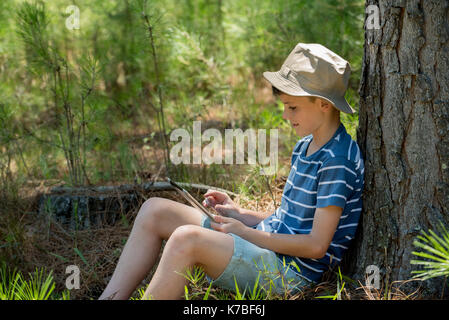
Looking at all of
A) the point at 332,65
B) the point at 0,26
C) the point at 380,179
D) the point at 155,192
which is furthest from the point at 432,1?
the point at 0,26

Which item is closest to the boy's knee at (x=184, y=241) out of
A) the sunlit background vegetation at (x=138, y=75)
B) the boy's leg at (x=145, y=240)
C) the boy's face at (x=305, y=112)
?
the boy's leg at (x=145, y=240)

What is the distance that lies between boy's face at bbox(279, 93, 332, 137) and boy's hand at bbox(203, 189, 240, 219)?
508mm

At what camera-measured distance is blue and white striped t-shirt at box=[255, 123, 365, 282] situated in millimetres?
1879

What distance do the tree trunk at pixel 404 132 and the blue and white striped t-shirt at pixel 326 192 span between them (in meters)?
0.06

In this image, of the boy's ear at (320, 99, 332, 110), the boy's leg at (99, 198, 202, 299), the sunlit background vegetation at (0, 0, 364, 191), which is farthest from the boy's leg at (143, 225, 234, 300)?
the sunlit background vegetation at (0, 0, 364, 191)

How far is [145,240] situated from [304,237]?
0.70m

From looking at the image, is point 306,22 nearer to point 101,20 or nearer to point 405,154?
point 101,20

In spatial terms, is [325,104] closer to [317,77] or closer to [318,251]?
[317,77]

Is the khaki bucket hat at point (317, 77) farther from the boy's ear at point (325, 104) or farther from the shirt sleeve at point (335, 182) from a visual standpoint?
the shirt sleeve at point (335, 182)

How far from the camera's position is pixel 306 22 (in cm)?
418

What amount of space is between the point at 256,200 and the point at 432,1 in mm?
1439

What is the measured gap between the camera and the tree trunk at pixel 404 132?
5.87 ft

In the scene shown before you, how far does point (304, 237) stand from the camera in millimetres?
1881

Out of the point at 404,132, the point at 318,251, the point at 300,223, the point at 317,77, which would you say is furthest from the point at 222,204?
the point at 404,132
